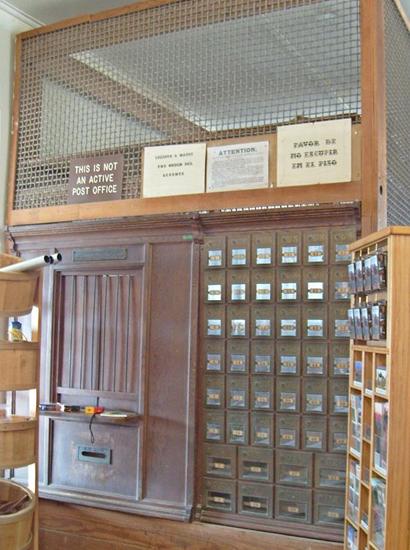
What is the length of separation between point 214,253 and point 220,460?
102 cm

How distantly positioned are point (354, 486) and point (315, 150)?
59.6 inches

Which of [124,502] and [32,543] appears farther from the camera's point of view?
[124,502]

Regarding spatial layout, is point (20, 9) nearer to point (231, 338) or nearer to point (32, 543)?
point (231, 338)

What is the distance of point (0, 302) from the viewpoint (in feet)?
9.12

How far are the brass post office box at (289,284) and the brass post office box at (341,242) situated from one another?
0.61 feet

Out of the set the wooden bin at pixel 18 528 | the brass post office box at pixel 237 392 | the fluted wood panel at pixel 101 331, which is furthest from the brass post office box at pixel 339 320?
the wooden bin at pixel 18 528

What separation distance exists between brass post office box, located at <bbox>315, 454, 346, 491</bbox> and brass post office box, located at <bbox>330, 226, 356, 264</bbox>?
0.90 metres

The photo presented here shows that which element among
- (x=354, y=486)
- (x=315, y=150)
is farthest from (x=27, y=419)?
(x=315, y=150)

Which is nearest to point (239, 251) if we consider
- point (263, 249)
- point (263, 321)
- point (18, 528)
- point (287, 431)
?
point (263, 249)

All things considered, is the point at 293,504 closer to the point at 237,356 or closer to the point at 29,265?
the point at 237,356

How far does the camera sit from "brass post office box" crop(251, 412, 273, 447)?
9.43 ft

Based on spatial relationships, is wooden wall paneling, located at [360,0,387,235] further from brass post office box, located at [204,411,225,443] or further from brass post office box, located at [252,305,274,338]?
brass post office box, located at [204,411,225,443]

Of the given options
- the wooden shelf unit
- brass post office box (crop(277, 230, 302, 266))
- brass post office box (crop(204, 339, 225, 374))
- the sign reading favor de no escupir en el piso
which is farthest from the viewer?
the sign reading favor de no escupir en el piso

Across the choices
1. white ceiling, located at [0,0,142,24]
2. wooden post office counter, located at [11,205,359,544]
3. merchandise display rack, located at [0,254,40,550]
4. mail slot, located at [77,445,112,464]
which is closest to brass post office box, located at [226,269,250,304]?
wooden post office counter, located at [11,205,359,544]
